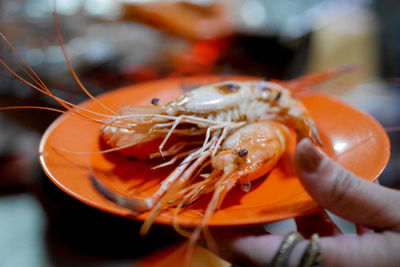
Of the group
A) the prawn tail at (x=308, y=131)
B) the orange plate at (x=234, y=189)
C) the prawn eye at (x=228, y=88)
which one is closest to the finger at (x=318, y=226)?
the orange plate at (x=234, y=189)

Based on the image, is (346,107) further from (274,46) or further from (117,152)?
(274,46)

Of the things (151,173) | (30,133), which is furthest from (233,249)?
(30,133)

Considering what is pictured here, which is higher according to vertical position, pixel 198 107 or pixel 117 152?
pixel 198 107

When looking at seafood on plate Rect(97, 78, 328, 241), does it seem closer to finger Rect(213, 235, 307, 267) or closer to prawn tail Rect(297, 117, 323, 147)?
prawn tail Rect(297, 117, 323, 147)

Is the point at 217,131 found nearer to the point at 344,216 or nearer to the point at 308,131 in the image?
the point at 308,131

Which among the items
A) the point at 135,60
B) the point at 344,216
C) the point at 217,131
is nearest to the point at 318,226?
the point at 344,216

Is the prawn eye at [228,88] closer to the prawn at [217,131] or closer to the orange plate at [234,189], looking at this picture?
the prawn at [217,131]
